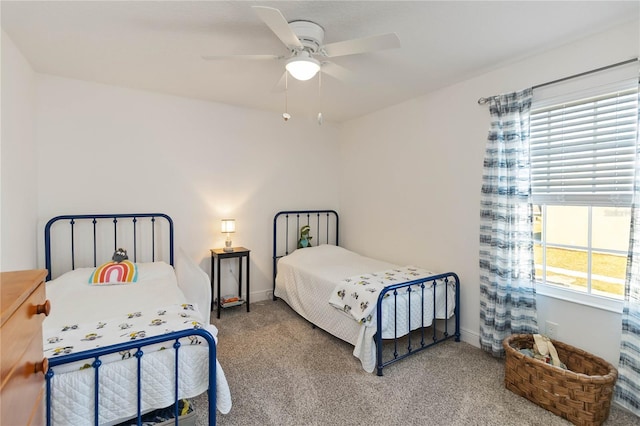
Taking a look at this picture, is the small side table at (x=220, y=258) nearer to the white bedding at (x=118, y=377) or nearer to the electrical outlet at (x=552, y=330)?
the white bedding at (x=118, y=377)

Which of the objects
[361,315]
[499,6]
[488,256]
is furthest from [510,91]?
[361,315]

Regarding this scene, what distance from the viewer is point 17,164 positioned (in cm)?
230

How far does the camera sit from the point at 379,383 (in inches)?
90.0

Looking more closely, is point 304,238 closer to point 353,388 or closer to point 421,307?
point 421,307

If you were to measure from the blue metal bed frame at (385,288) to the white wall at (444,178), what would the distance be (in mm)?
174

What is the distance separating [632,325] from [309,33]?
8.55 ft

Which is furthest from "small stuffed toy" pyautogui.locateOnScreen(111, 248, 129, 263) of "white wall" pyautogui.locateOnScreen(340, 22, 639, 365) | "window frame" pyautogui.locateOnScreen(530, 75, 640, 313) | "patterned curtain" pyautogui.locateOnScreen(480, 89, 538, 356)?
"window frame" pyautogui.locateOnScreen(530, 75, 640, 313)

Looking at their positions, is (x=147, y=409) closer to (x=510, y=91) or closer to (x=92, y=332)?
(x=92, y=332)

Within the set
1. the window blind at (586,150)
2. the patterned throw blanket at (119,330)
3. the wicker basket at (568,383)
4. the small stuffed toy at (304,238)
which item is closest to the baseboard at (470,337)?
the wicker basket at (568,383)

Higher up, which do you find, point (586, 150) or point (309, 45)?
point (309, 45)

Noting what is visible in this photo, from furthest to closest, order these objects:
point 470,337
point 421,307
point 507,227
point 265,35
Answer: point 470,337 < point 421,307 < point 507,227 < point 265,35

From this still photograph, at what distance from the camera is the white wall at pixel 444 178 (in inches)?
86.0

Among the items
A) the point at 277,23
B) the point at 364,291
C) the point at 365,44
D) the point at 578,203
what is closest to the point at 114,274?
the point at 364,291

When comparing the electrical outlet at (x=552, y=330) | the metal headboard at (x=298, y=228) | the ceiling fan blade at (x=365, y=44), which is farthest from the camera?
the metal headboard at (x=298, y=228)
